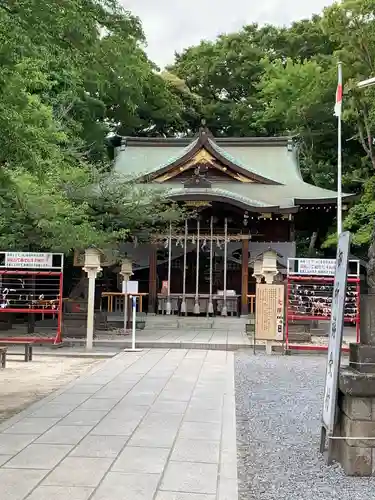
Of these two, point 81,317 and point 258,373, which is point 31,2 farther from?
point 81,317

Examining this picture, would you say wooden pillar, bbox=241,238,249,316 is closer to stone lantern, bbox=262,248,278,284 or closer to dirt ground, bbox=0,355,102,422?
stone lantern, bbox=262,248,278,284

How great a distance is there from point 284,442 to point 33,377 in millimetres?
4614

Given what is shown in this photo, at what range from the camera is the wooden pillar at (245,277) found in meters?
18.7

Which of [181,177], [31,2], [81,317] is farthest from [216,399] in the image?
[181,177]

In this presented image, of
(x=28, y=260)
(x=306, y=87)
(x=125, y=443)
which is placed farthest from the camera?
(x=306, y=87)

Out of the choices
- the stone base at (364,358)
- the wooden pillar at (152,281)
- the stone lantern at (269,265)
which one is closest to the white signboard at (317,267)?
the stone lantern at (269,265)

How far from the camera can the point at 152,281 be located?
19.4 m

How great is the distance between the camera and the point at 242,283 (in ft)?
62.8

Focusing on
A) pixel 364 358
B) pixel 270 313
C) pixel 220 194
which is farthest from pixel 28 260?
pixel 364 358

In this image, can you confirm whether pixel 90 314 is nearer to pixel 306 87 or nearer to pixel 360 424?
pixel 360 424

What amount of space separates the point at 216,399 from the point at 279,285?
534 centimetres

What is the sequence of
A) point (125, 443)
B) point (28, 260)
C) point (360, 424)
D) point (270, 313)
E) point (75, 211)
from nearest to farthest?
point (360, 424)
point (125, 443)
point (270, 313)
point (28, 260)
point (75, 211)

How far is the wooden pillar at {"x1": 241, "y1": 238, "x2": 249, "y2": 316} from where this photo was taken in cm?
1873

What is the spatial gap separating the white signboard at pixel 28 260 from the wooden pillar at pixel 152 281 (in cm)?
745
